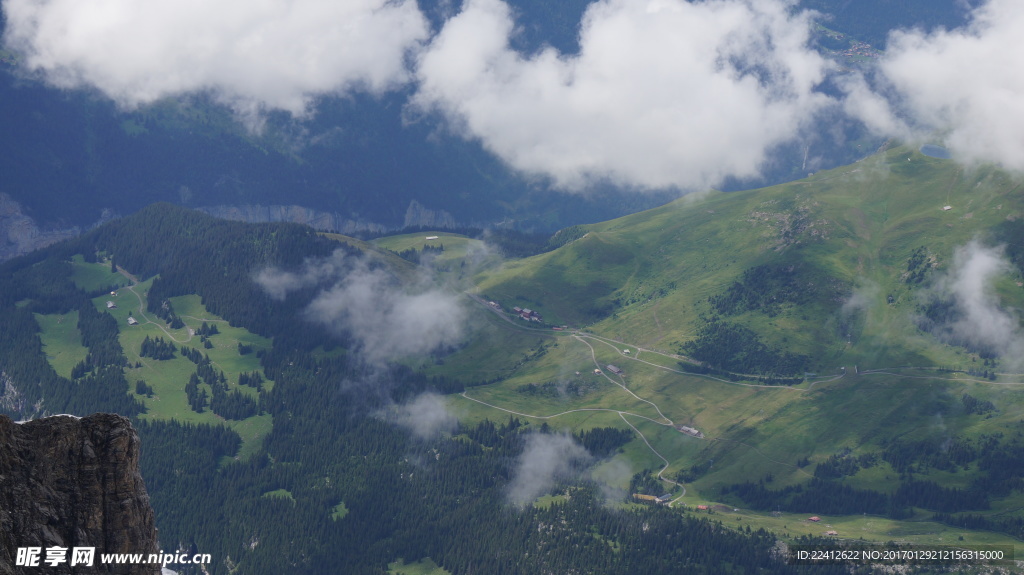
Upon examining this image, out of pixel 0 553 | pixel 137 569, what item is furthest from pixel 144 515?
pixel 0 553

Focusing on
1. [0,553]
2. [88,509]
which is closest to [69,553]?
[88,509]

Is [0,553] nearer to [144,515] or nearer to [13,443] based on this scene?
[13,443]

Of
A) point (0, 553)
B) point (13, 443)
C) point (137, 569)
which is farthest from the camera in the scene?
point (137, 569)

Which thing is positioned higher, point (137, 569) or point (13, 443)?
→ point (13, 443)

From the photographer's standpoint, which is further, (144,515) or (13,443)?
(144,515)

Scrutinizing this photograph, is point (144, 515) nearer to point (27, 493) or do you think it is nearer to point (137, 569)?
point (137, 569)

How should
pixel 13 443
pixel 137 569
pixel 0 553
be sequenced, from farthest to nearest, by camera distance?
pixel 137 569
pixel 13 443
pixel 0 553
